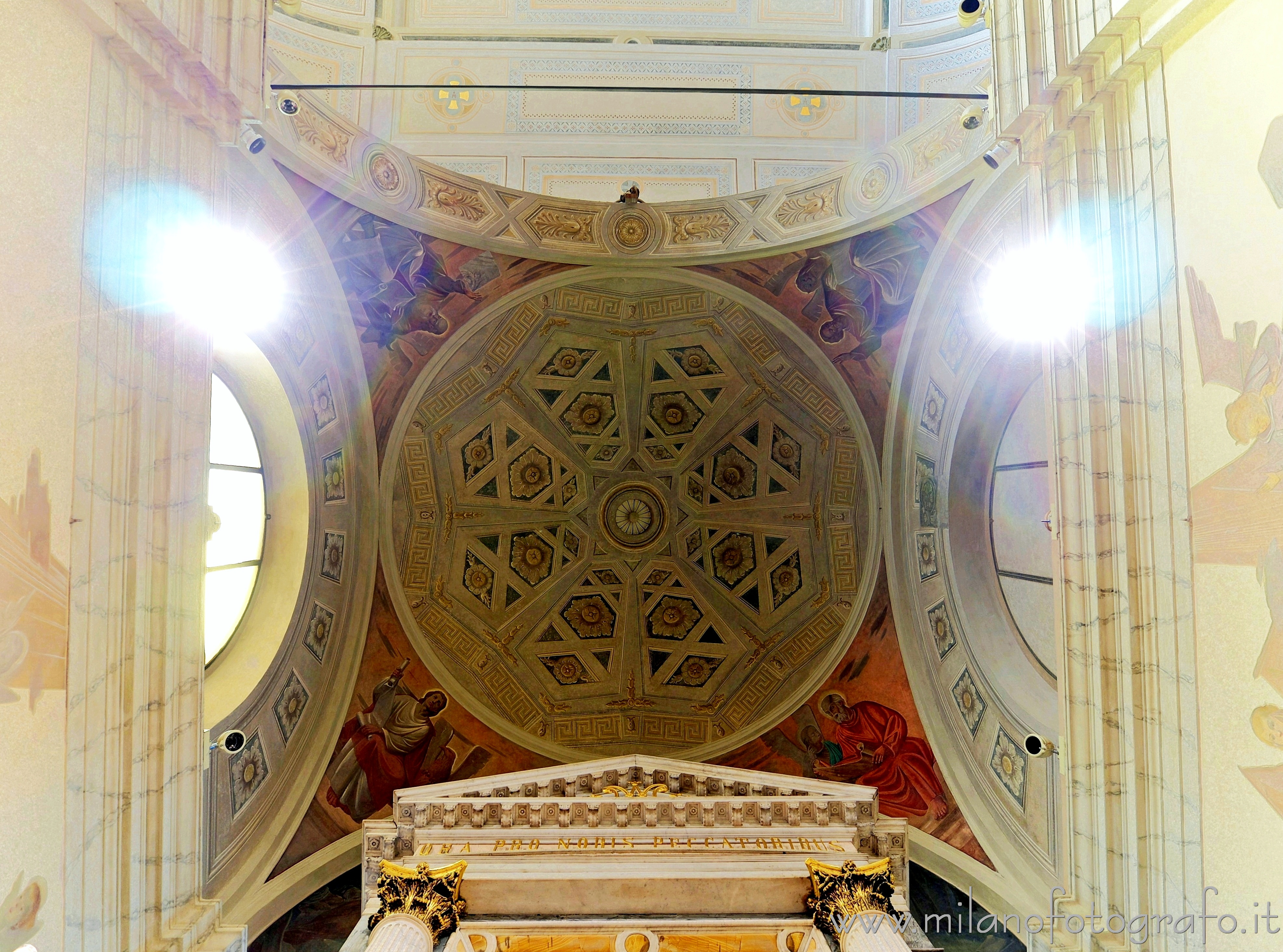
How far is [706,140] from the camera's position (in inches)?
443

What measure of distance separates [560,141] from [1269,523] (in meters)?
9.26

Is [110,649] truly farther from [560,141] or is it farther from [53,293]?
[560,141]

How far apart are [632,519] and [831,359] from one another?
3.90 m

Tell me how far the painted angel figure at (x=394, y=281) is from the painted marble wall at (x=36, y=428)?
497cm

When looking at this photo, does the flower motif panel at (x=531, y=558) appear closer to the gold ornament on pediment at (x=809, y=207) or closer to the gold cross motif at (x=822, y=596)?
the gold cross motif at (x=822, y=596)

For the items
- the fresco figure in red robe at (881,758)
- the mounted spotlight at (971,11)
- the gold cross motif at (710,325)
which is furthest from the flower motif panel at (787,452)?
the mounted spotlight at (971,11)

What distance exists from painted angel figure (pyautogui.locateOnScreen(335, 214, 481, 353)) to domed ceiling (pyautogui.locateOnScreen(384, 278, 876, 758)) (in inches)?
25.3

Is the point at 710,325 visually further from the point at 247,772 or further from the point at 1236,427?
the point at 247,772

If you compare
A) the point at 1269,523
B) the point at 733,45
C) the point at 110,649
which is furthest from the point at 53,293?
the point at 733,45

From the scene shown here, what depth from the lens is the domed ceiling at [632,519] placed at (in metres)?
11.7

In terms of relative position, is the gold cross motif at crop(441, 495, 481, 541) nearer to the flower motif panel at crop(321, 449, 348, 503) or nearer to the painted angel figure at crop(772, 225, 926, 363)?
the flower motif panel at crop(321, 449, 348, 503)

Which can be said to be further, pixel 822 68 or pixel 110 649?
pixel 822 68

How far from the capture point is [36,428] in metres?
4.70

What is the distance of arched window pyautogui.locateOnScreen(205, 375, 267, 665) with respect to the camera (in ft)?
30.6
